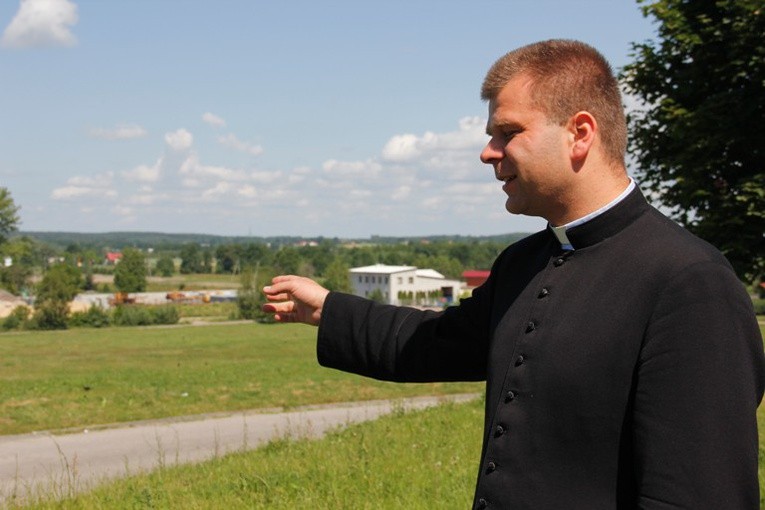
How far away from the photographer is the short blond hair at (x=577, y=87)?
91.0 inches

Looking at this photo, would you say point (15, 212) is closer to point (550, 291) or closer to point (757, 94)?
point (757, 94)

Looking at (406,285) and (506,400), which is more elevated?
(506,400)

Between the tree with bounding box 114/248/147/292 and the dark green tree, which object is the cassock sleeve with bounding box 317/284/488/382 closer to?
the dark green tree

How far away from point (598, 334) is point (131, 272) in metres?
146

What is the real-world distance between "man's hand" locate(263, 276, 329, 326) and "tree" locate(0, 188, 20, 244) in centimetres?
10196

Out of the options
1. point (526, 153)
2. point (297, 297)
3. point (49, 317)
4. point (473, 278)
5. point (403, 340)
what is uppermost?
point (526, 153)

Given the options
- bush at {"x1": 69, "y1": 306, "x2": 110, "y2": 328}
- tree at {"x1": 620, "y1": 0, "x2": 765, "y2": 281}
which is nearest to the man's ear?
tree at {"x1": 620, "y1": 0, "x2": 765, "y2": 281}

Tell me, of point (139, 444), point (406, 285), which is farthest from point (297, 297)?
point (406, 285)

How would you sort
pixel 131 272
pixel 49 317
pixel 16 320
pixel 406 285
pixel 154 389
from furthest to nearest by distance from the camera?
pixel 131 272 → pixel 406 285 → pixel 16 320 → pixel 49 317 → pixel 154 389

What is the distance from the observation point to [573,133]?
2312 mm

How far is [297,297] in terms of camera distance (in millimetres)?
3199

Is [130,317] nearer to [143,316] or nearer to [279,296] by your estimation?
[143,316]

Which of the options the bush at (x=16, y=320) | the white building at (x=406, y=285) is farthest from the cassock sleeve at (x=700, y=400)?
the white building at (x=406, y=285)

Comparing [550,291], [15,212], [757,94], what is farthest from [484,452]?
[15,212]
